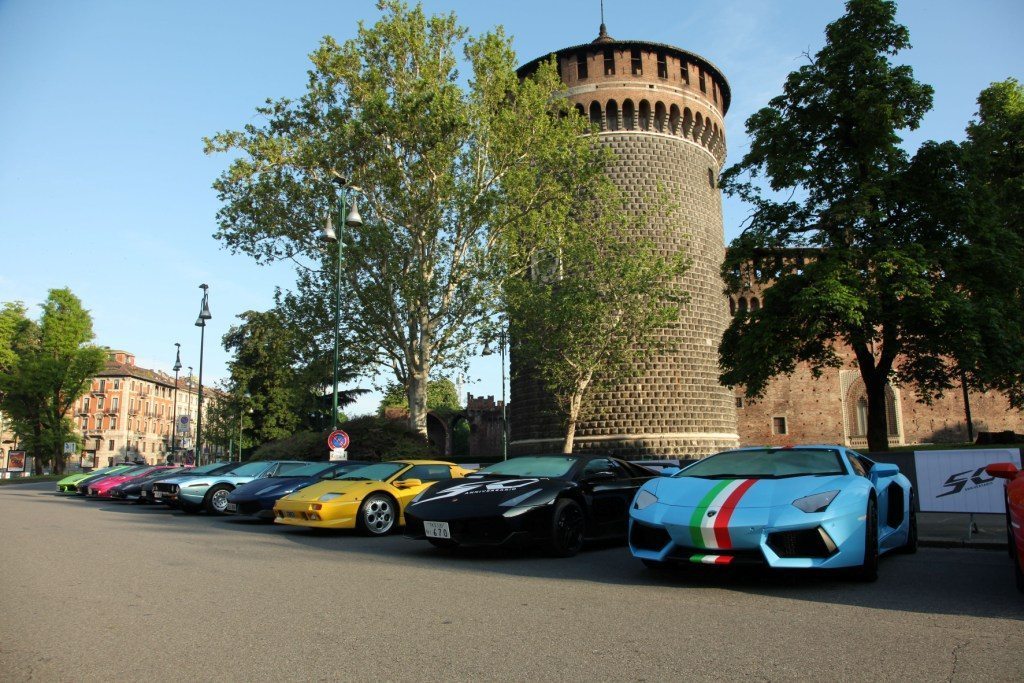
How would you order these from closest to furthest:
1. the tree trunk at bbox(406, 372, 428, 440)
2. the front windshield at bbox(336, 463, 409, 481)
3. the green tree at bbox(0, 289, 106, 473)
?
1. the front windshield at bbox(336, 463, 409, 481)
2. the tree trunk at bbox(406, 372, 428, 440)
3. the green tree at bbox(0, 289, 106, 473)

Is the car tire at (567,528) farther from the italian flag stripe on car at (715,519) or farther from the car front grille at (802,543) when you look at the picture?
the car front grille at (802,543)

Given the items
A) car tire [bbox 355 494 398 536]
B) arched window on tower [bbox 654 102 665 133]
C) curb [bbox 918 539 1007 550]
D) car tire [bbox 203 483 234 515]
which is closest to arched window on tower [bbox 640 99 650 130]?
arched window on tower [bbox 654 102 665 133]

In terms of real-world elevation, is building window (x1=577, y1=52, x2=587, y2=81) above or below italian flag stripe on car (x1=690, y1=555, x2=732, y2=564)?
above

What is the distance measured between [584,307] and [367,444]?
29.1ft

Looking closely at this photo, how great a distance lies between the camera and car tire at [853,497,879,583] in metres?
6.40

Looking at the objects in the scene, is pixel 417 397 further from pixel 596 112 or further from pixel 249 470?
pixel 596 112

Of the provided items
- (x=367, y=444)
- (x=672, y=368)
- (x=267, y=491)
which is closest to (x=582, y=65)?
(x=672, y=368)

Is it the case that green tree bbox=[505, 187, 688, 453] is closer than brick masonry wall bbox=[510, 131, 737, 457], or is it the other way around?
green tree bbox=[505, 187, 688, 453]

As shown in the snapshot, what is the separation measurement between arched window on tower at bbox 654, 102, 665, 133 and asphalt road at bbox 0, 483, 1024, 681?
110 ft

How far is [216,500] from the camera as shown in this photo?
16.3 metres

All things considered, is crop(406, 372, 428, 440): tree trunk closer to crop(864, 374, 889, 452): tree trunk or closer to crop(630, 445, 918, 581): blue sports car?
crop(864, 374, 889, 452): tree trunk

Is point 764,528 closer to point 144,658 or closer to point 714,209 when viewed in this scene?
point 144,658

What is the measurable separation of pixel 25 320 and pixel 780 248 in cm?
5109

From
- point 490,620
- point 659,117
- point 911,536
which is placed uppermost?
point 659,117
